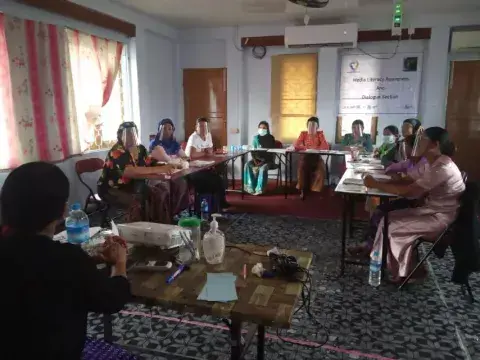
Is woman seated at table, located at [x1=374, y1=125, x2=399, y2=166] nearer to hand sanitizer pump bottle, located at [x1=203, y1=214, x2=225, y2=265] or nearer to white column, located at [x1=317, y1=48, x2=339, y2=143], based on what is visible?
white column, located at [x1=317, y1=48, x2=339, y2=143]

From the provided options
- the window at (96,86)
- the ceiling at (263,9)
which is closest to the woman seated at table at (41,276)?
the window at (96,86)

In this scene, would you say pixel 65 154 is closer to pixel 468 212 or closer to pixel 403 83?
pixel 468 212

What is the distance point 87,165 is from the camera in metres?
4.29

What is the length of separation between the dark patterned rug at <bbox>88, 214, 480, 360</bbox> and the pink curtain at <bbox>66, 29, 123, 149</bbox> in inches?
113

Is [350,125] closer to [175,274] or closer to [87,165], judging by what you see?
[87,165]

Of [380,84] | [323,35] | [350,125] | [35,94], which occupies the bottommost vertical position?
[350,125]

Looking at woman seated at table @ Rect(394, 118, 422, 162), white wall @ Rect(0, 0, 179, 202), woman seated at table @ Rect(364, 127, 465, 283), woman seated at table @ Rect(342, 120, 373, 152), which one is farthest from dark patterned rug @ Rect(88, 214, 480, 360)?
woman seated at table @ Rect(342, 120, 373, 152)

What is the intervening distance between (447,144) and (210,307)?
2213 millimetres

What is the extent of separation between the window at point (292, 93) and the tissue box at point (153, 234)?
198 inches

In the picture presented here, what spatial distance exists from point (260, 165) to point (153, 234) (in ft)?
13.6

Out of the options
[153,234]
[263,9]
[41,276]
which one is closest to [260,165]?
[263,9]

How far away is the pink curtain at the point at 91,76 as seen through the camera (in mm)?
4441

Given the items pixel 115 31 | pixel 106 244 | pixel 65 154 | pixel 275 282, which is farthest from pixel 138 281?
pixel 115 31

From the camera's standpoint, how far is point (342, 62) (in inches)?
243
